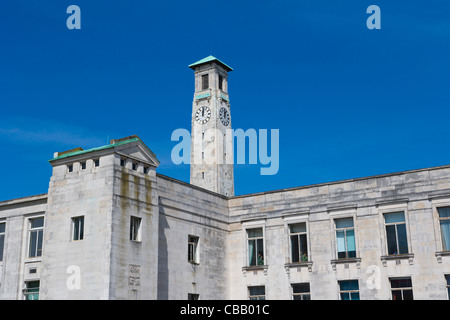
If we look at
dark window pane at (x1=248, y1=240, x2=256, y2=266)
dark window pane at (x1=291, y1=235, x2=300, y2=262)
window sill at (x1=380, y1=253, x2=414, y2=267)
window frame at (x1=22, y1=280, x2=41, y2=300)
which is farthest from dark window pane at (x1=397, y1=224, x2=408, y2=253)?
window frame at (x1=22, y1=280, x2=41, y2=300)

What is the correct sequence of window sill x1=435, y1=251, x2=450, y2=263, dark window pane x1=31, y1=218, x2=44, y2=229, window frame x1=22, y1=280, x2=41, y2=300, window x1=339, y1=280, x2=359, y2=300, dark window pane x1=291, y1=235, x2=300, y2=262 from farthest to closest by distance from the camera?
dark window pane x1=291, y1=235, x2=300, y2=262 < dark window pane x1=31, y1=218, x2=44, y2=229 < window x1=339, y1=280, x2=359, y2=300 < window frame x1=22, y1=280, x2=41, y2=300 < window sill x1=435, y1=251, x2=450, y2=263

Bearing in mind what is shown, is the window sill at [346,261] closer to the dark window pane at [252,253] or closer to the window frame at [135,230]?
the dark window pane at [252,253]

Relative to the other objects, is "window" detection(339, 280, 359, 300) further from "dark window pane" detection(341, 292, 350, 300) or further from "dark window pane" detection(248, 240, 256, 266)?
"dark window pane" detection(248, 240, 256, 266)

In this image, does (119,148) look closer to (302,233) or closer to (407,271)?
(302,233)

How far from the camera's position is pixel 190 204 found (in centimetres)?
3628

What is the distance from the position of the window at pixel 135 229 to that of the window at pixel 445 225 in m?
16.8

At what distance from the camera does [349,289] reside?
34.4 meters

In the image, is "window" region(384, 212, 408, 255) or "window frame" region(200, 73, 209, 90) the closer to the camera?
"window" region(384, 212, 408, 255)

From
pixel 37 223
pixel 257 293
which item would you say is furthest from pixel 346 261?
pixel 37 223

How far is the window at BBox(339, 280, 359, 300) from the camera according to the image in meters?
34.2

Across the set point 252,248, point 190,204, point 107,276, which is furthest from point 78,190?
point 252,248

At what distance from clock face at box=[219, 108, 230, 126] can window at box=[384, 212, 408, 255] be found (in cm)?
5177
